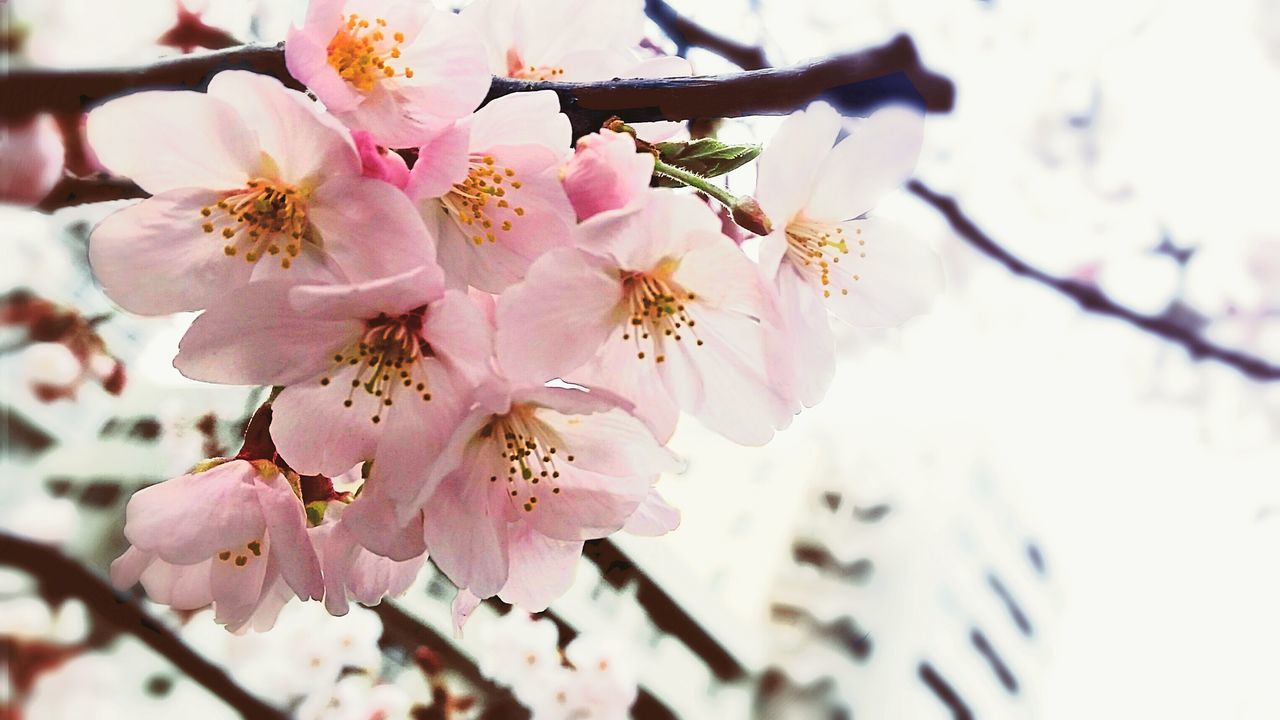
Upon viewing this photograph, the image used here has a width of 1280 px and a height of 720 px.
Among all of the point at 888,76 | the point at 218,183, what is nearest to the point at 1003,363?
the point at 888,76

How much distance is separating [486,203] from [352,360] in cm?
8

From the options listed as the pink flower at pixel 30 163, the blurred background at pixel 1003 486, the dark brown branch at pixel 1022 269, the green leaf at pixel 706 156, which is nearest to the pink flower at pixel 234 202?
the green leaf at pixel 706 156

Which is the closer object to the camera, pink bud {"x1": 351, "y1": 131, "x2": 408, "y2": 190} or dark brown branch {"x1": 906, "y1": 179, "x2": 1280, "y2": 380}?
pink bud {"x1": 351, "y1": 131, "x2": 408, "y2": 190}

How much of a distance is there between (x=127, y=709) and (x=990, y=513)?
6.79 ft

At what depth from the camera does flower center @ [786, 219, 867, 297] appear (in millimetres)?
302

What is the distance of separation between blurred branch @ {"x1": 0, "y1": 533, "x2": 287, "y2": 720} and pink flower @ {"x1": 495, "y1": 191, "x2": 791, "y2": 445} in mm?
843

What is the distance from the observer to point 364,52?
0.95ft

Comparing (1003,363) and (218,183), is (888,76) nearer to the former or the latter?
(218,183)

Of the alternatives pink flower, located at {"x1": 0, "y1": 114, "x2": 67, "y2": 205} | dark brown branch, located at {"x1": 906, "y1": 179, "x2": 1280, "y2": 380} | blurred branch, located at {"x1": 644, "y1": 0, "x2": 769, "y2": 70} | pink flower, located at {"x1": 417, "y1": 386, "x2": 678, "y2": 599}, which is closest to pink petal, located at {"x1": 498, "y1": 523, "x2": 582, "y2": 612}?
pink flower, located at {"x1": 417, "y1": 386, "x2": 678, "y2": 599}

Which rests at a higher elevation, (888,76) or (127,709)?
(888,76)

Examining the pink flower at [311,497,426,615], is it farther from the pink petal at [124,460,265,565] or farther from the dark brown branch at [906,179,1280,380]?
the dark brown branch at [906,179,1280,380]

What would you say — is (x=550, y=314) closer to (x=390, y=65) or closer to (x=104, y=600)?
(x=390, y=65)

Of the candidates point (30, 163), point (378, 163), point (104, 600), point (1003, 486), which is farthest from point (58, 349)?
point (1003, 486)

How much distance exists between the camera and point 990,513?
88.4 inches
